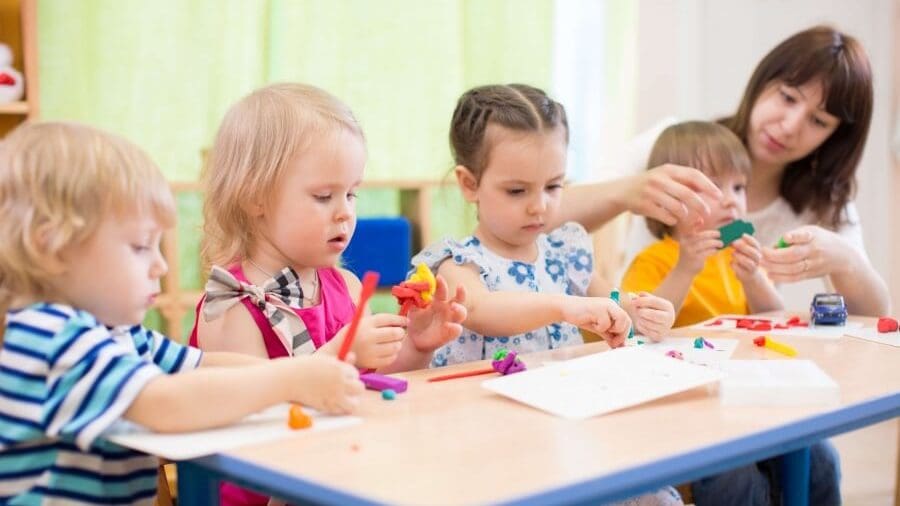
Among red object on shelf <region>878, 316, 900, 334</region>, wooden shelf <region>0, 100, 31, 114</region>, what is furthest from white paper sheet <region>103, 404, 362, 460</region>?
wooden shelf <region>0, 100, 31, 114</region>

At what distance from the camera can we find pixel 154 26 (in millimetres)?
2785

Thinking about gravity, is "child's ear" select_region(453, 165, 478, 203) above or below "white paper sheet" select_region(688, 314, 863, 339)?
above

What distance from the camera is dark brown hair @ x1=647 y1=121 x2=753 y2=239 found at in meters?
2.01

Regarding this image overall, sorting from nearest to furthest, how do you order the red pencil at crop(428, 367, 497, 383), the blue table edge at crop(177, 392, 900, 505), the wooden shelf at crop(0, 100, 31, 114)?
the blue table edge at crop(177, 392, 900, 505)
the red pencil at crop(428, 367, 497, 383)
the wooden shelf at crop(0, 100, 31, 114)

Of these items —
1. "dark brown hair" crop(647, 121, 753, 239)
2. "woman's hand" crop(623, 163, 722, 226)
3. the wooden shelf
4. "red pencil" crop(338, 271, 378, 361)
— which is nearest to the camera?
"red pencil" crop(338, 271, 378, 361)

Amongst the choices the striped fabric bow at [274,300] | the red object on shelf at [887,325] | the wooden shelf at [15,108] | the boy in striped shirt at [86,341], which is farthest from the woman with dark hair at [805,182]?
the wooden shelf at [15,108]

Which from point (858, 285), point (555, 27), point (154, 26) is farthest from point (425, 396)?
point (555, 27)

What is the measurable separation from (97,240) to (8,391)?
0.16 m

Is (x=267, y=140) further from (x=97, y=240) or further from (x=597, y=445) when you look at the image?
(x=597, y=445)

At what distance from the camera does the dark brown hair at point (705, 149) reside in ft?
6.58

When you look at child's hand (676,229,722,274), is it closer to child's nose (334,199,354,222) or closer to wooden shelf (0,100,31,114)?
child's nose (334,199,354,222)

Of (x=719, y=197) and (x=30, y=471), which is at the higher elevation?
(x=719, y=197)

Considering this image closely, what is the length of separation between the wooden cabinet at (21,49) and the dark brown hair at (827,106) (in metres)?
1.60

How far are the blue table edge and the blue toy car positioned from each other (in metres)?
0.61
